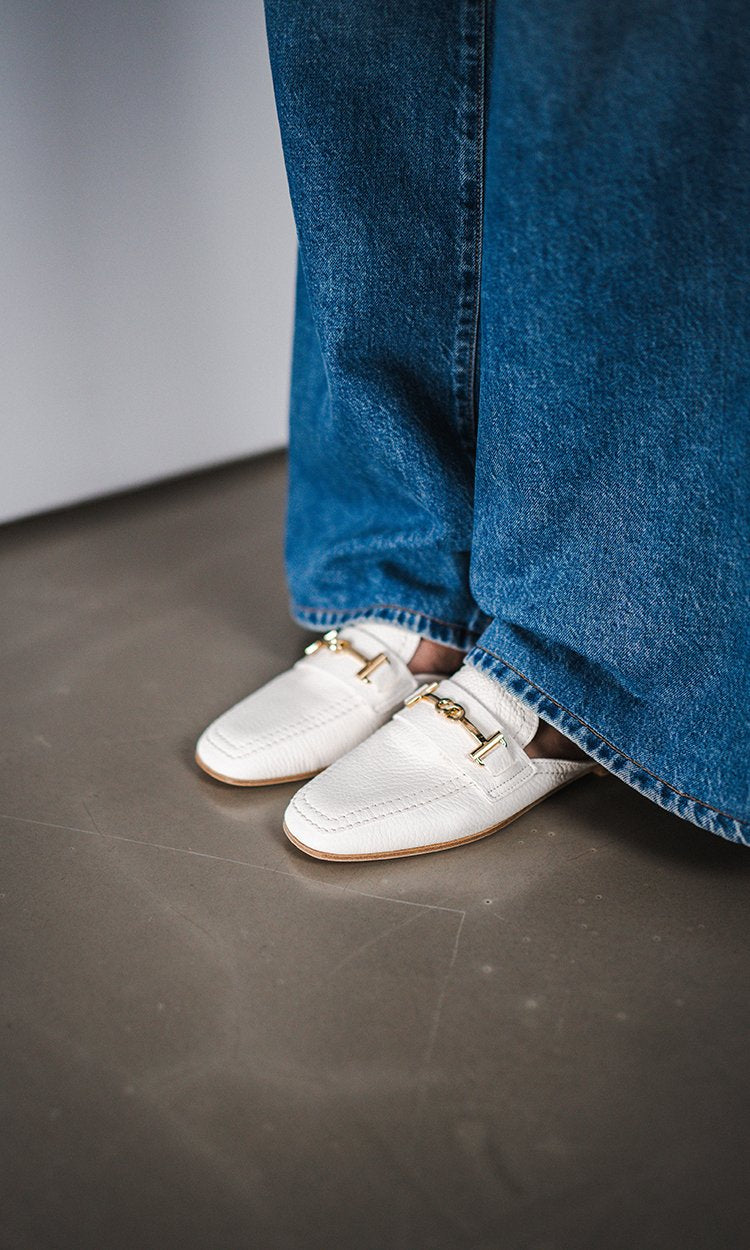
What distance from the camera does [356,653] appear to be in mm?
801

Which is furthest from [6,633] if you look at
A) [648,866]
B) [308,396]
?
[648,866]

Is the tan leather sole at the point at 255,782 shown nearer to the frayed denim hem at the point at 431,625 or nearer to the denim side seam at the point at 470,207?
the frayed denim hem at the point at 431,625

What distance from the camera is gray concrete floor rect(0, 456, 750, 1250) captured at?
18.5 inches

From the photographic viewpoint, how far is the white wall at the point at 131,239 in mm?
1016

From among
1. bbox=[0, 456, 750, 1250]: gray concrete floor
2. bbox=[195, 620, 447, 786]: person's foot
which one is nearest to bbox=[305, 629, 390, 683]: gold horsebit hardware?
bbox=[195, 620, 447, 786]: person's foot

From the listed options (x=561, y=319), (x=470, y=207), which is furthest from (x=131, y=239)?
(x=561, y=319)

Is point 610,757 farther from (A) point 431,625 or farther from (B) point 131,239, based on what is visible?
(B) point 131,239

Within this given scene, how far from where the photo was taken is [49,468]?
1138 millimetres

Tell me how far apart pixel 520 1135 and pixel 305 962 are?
0.52 feet

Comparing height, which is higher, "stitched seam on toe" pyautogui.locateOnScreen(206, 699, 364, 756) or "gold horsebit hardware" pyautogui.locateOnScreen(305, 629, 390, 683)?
"gold horsebit hardware" pyautogui.locateOnScreen(305, 629, 390, 683)

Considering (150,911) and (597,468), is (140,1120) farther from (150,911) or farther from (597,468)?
(597,468)

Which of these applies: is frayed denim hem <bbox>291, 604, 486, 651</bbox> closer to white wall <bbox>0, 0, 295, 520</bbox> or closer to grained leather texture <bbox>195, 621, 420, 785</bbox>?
grained leather texture <bbox>195, 621, 420, 785</bbox>

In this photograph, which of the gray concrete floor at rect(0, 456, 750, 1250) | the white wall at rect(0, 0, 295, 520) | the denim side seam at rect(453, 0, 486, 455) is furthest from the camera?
the white wall at rect(0, 0, 295, 520)

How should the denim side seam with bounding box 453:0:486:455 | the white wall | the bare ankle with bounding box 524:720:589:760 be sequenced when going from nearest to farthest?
the denim side seam with bounding box 453:0:486:455 < the bare ankle with bounding box 524:720:589:760 < the white wall
